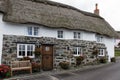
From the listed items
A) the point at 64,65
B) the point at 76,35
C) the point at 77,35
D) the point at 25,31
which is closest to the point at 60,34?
the point at 76,35

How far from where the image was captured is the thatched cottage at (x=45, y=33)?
60.3ft

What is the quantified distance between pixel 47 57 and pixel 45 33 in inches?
92.8

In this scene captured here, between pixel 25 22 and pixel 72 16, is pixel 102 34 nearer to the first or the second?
pixel 72 16

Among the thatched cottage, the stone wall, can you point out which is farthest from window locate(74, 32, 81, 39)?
the stone wall

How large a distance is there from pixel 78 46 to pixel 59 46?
9.72 feet

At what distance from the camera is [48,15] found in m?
22.2

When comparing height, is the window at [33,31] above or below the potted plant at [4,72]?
above

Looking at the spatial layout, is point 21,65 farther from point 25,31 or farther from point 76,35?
point 76,35

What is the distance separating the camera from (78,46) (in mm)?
23812

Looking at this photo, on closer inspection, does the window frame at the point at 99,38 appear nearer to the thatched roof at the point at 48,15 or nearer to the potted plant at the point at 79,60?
the thatched roof at the point at 48,15

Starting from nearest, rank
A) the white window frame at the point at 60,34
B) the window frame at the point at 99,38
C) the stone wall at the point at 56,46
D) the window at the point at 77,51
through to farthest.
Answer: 1. the stone wall at the point at 56,46
2. the white window frame at the point at 60,34
3. the window at the point at 77,51
4. the window frame at the point at 99,38

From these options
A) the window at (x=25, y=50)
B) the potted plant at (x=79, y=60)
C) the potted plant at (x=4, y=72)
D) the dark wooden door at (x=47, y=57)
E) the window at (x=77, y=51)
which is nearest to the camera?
the potted plant at (x=4, y=72)

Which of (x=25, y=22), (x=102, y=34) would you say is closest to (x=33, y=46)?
(x=25, y=22)

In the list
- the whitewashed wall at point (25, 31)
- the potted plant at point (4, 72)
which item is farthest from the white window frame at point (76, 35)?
the potted plant at point (4, 72)
